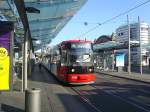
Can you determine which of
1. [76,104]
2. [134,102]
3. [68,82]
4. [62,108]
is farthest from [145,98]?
[68,82]

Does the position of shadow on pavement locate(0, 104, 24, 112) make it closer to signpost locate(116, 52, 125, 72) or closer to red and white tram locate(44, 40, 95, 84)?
red and white tram locate(44, 40, 95, 84)

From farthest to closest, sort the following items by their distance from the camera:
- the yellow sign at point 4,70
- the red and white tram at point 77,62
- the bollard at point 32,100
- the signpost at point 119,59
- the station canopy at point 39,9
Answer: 1. the signpost at point 119,59
2. the red and white tram at point 77,62
3. the station canopy at point 39,9
4. the yellow sign at point 4,70
5. the bollard at point 32,100

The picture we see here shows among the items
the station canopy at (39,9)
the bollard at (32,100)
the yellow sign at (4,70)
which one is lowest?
the bollard at (32,100)

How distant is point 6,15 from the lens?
886 inches

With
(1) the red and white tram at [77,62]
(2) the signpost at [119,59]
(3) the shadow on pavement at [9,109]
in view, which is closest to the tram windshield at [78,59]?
A: (1) the red and white tram at [77,62]

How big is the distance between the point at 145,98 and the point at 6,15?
28.8ft

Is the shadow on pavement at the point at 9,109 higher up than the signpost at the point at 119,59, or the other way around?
the signpost at the point at 119,59

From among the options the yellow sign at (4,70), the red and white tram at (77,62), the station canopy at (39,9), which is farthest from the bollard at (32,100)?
the red and white tram at (77,62)

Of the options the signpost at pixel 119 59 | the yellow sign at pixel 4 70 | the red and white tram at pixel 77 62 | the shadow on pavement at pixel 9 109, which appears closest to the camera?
the yellow sign at pixel 4 70

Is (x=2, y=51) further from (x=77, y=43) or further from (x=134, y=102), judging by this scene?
(x=77, y=43)

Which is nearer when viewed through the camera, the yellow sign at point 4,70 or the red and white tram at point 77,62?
the yellow sign at point 4,70

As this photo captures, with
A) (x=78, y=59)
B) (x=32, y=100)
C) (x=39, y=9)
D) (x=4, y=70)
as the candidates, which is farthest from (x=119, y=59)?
(x=32, y=100)

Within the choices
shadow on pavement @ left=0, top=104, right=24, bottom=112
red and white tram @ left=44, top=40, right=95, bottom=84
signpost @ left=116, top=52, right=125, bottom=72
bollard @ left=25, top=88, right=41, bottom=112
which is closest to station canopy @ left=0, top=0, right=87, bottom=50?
red and white tram @ left=44, top=40, right=95, bottom=84

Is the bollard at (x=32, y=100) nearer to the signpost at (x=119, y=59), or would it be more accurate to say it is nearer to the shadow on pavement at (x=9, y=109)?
the shadow on pavement at (x=9, y=109)
